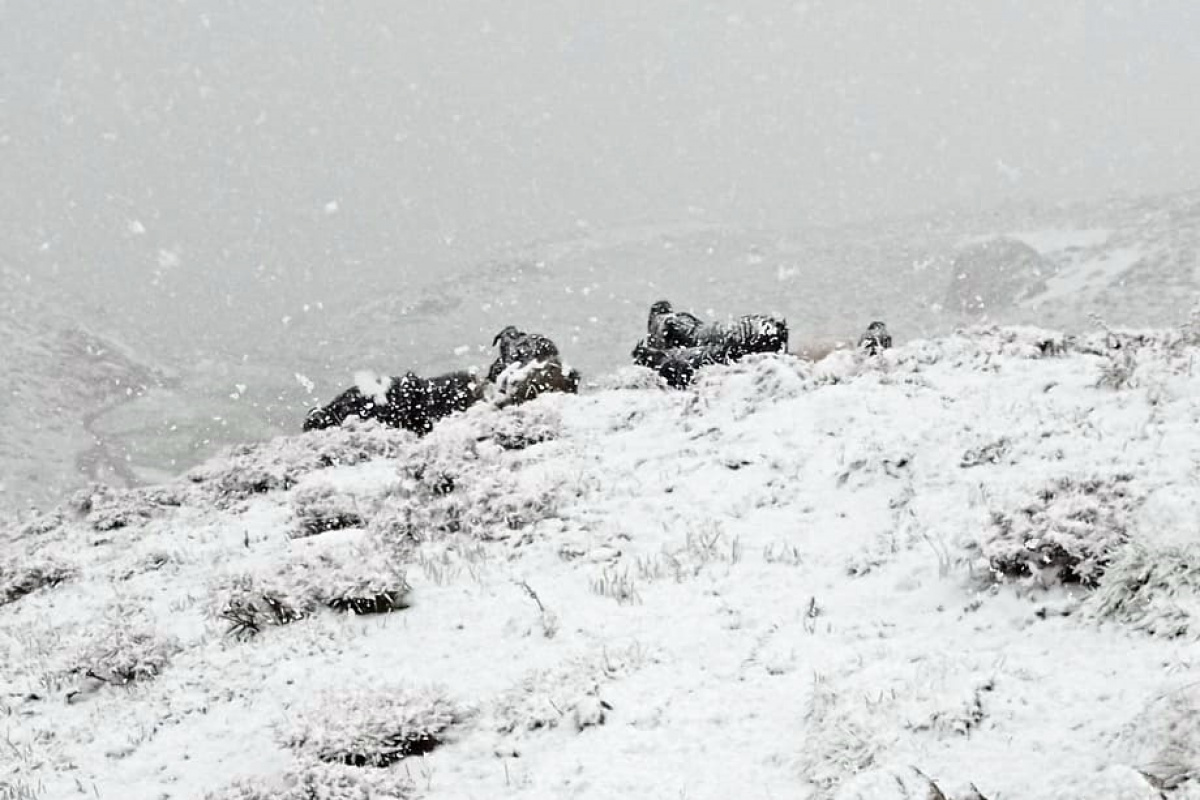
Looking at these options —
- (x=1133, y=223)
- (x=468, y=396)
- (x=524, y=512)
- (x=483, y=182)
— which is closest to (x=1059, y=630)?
(x=524, y=512)

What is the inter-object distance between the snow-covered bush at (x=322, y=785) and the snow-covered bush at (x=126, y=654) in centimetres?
218

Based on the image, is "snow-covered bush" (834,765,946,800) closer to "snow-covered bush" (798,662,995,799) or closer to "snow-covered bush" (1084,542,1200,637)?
"snow-covered bush" (798,662,995,799)

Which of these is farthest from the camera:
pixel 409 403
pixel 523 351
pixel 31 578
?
pixel 523 351

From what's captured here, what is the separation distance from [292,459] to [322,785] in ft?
28.2

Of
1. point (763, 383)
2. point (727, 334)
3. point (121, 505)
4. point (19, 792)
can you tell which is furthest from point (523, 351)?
point (19, 792)

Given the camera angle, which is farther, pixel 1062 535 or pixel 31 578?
pixel 31 578

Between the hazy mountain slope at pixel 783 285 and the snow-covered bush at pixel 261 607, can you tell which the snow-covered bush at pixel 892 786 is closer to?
the snow-covered bush at pixel 261 607

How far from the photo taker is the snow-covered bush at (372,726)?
4.60 metres

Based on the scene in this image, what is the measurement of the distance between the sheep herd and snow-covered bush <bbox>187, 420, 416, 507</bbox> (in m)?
1.22

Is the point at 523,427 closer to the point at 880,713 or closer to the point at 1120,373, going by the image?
the point at 1120,373

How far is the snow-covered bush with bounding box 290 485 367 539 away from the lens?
29.5ft

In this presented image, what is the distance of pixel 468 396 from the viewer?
1502 cm

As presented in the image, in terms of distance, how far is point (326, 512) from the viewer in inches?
360

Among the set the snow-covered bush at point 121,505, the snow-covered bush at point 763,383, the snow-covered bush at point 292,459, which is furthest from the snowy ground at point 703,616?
the snow-covered bush at point 292,459
